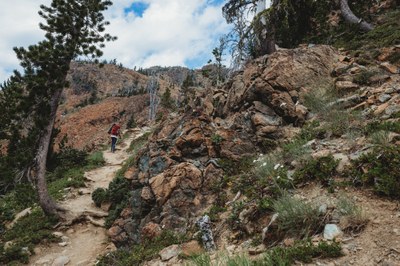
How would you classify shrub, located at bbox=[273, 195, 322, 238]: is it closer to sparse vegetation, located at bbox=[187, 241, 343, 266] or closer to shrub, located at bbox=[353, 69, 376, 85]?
sparse vegetation, located at bbox=[187, 241, 343, 266]

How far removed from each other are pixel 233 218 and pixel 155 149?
13.8ft

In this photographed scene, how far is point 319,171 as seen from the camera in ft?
18.2

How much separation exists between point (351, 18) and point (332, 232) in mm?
12091

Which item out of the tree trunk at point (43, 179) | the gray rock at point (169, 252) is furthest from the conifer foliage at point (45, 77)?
the gray rock at point (169, 252)

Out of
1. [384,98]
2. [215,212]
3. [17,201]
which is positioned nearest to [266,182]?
[215,212]

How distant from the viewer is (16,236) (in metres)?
9.76

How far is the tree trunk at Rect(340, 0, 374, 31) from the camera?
12.4m

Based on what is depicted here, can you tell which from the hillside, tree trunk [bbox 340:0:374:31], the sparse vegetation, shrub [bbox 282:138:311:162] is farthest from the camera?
tree trunk [bbox 340:0:374:31]

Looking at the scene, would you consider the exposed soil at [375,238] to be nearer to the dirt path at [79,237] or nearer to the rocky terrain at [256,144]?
the rocky terrain at [256,144]

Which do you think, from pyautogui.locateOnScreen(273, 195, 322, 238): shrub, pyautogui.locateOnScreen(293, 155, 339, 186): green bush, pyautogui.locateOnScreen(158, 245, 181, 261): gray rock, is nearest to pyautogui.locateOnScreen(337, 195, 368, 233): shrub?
pyautogui.locateOnScreen(273, 195, 322, 238): shrub

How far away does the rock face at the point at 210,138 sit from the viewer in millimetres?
7613

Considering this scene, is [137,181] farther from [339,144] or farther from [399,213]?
[399,213]

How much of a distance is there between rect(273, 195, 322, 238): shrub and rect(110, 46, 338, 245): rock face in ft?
8.88

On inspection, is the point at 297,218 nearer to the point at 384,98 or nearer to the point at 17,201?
the point at 384,98
